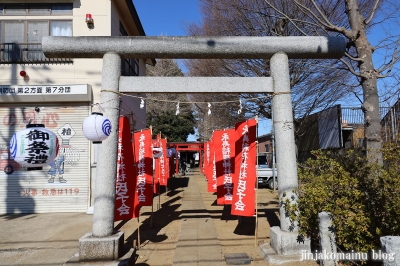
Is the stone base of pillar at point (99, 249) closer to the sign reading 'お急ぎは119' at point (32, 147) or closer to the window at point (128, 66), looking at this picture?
the sign reading 'お急ぎは119' at point (32, 147)

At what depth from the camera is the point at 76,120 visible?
10891 mm

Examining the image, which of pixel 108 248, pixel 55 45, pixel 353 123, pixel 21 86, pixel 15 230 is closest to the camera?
pixel 108 248

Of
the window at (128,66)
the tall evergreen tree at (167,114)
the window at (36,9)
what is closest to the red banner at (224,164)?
the window at (128,66)

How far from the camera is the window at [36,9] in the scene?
11.0 m

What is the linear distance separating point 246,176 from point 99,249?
3.39 metres

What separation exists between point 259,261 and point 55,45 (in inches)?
233

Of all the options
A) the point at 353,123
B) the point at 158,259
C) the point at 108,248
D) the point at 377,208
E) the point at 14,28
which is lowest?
the point at 158,259

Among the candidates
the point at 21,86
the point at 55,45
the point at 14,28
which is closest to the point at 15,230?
the point at 21,86

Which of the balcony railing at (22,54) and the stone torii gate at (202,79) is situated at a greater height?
the balcony railing at (22,54)

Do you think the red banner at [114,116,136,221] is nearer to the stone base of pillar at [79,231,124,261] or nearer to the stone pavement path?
the stone base of pillar at [79,231,124,261]

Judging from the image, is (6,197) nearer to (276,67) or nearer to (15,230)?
(15,230)

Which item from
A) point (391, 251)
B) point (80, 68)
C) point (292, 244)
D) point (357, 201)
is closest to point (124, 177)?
point (292, 244)

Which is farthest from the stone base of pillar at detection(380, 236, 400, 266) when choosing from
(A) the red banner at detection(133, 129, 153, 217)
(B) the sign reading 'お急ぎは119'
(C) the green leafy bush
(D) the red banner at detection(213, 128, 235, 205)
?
(A) the red banner at detection(133, 129, 153, 217)

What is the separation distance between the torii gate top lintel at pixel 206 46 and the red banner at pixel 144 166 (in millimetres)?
2769
